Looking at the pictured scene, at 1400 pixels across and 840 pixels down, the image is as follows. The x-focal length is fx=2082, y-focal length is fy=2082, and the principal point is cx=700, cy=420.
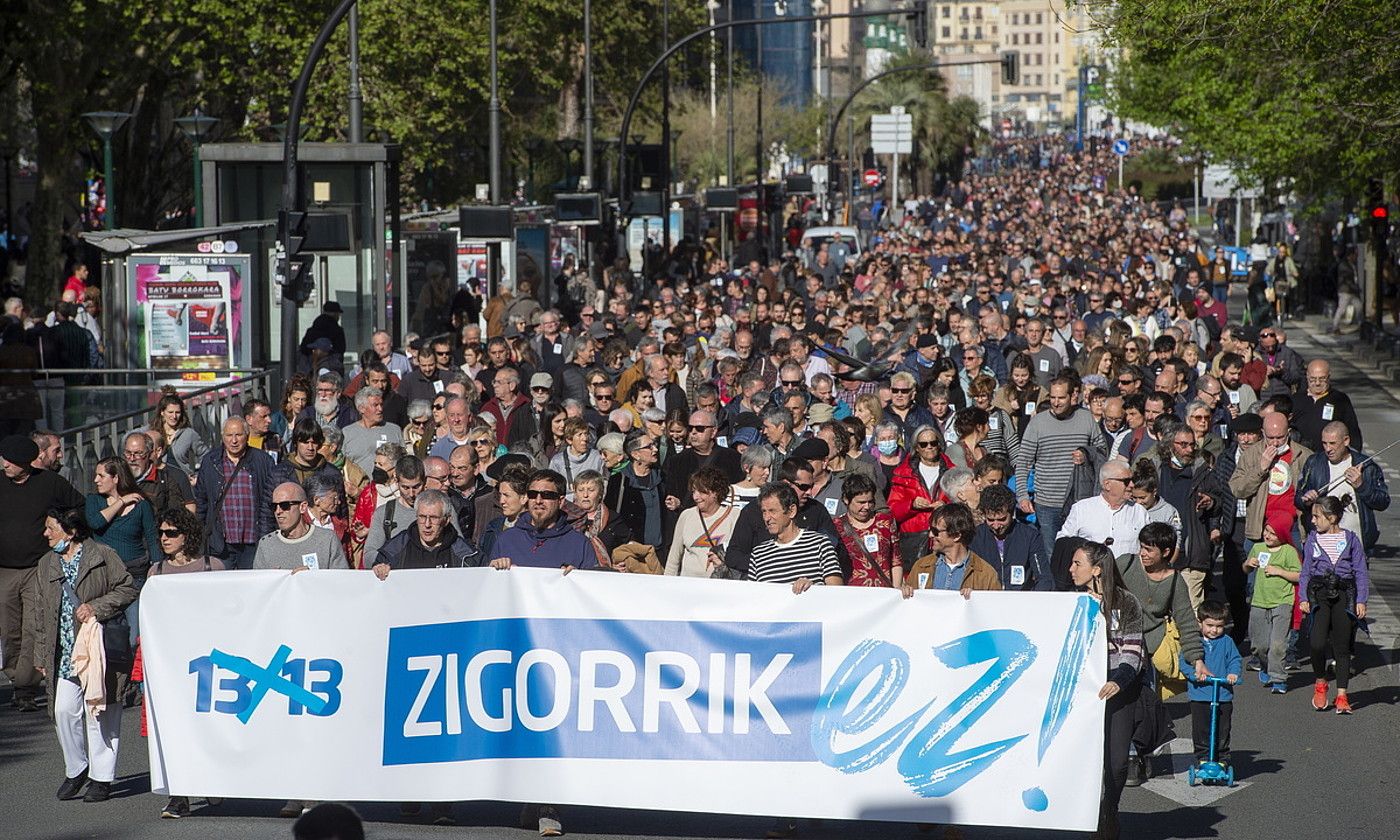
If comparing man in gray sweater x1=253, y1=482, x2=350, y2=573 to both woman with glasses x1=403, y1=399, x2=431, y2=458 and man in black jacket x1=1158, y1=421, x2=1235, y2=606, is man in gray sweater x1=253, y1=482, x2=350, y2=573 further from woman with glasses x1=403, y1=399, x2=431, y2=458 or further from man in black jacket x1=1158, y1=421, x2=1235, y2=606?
man in black jacket x1=1158, y1=421, x2=1235, y2=606

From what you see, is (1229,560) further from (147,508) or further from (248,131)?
(248,131)

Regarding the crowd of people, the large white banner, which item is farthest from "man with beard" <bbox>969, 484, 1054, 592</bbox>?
the large white banner

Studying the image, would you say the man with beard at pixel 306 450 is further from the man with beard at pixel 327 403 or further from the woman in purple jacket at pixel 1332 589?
the woman in purple jacket at pixel 1332 589

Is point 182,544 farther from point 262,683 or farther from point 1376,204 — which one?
point 1376,204

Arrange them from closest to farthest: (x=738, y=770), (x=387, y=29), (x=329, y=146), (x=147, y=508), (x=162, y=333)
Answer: (x=738, y=770) < (x=147, y=508) < (x=162, y=333) < (x=329, y=146) < (x=387, y=29)

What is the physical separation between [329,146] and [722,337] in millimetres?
5182

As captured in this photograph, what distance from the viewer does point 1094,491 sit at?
13.5m

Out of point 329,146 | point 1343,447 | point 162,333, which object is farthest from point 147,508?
point 329,146

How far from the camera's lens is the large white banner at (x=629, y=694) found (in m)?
8.39

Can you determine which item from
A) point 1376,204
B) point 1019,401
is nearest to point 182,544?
point 1019,401

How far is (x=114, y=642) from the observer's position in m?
9.32

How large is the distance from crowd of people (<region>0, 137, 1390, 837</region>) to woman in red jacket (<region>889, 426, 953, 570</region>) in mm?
25

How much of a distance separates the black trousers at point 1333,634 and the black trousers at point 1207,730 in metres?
1.62

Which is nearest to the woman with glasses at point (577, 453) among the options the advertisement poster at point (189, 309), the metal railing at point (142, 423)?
the metal railing at point (142, 423)
